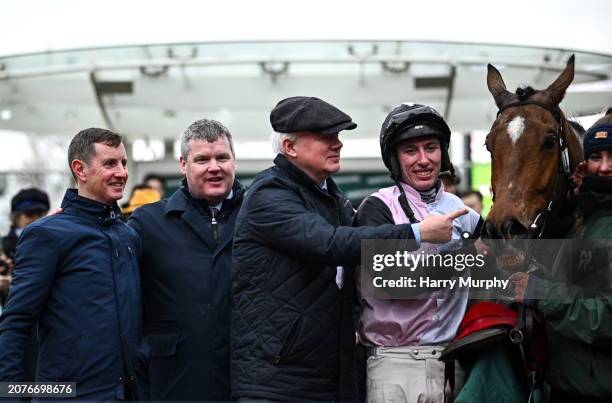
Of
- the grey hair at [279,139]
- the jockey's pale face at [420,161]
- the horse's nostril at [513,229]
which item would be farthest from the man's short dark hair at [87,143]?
the horse's nostril at [513,229]

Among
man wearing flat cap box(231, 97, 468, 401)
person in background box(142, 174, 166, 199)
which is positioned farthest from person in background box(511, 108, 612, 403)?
person in background box(142, 174, 166, 199)

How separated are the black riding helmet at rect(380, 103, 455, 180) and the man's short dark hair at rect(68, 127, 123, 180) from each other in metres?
1.24

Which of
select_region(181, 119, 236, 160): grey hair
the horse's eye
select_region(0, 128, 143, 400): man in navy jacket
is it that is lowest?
select_region(0, 128, 143, 400): man in navy jacket

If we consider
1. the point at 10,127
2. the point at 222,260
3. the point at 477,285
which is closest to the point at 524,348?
the point at 477,285

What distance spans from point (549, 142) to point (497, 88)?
41 cm

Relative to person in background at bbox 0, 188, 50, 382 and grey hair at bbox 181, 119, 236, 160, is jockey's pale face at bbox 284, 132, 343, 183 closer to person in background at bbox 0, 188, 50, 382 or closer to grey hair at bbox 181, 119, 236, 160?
grey hair at bbox 181, 119, 236, 160

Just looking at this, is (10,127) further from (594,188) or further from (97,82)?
(594,188)

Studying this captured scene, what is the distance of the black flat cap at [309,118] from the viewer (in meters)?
3.71

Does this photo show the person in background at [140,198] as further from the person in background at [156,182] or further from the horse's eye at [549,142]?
the horse's eye at [549,142]

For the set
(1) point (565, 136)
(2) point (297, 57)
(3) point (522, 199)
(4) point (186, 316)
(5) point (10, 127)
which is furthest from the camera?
(5) point (10, 127)

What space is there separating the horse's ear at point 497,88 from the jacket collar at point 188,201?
134 cm

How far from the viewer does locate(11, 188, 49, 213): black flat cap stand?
271 inches

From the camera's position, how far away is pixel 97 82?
9188 mm

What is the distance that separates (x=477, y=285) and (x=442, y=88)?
5.65 m
